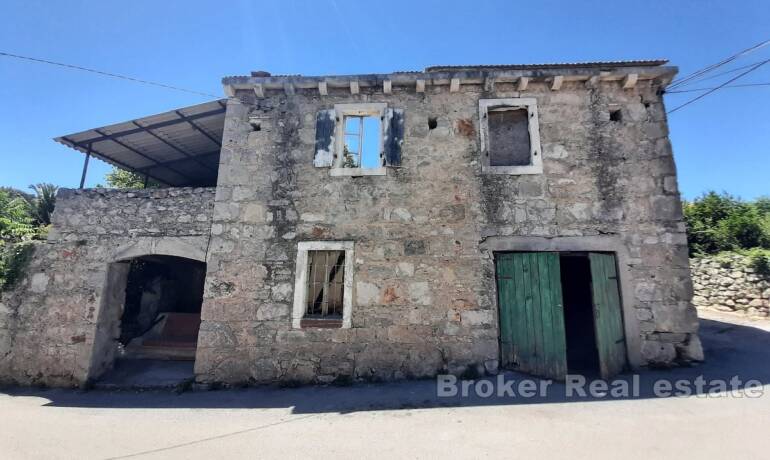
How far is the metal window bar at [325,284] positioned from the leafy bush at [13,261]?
211 inches

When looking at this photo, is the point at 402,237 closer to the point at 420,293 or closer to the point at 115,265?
the point at 420,293

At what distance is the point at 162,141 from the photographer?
7.93 m

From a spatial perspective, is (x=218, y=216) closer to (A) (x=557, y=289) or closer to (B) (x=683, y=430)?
(A) (x=557, y=289)

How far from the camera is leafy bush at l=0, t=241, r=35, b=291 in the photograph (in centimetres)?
629

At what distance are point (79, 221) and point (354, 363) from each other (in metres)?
5.93

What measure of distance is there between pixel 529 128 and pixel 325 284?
4866 mm

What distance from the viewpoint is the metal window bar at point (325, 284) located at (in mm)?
6145

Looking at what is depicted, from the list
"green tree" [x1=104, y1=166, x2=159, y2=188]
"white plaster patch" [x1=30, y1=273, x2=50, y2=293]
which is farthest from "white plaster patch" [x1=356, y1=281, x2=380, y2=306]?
"green tree" [x1=104, y1=166, x2=159, y2=188]

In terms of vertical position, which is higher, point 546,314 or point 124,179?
point 124,179

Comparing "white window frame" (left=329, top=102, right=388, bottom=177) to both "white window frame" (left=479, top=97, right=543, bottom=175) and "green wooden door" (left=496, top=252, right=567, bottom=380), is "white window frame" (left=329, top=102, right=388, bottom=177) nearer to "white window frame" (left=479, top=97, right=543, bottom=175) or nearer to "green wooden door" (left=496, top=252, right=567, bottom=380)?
"white window frame" (left=479, top=97, right=543, bottom=175)

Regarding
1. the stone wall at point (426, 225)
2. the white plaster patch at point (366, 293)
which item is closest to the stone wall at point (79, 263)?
the stone wall at point (426, 225)

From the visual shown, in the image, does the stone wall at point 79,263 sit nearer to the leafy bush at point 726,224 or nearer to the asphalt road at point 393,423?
the asphalt road at point 393,423

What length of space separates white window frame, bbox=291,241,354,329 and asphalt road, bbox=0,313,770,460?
45.9 inches

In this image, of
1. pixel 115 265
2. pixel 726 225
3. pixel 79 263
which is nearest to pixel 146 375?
pixel 115 265
